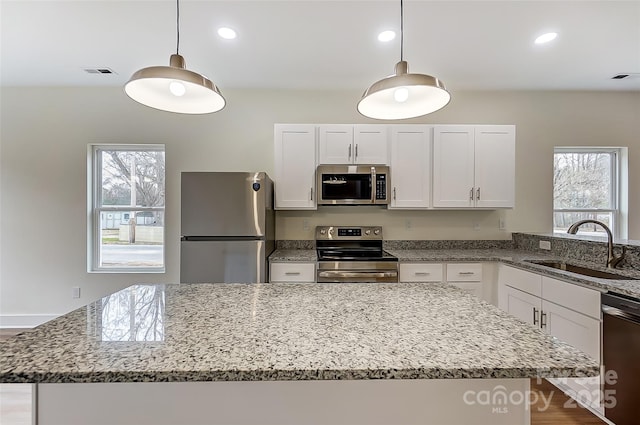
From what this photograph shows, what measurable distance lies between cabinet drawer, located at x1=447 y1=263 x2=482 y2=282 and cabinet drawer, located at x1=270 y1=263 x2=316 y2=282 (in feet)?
4.19

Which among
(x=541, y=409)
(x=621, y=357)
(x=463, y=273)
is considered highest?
(x=463, y=273)

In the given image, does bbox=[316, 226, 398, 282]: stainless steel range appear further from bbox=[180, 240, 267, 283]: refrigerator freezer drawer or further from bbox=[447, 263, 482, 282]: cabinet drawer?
bbox=[180, 240, 267, 283]: refrigerator freezer drawer

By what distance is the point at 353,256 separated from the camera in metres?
2.93

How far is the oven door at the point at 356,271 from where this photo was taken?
101 inches

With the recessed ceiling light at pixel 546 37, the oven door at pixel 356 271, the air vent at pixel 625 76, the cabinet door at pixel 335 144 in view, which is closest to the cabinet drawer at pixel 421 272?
the oven door at pixel 356 271

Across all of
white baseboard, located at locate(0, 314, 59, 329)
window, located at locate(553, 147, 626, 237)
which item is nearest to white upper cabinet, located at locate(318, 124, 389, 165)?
window, located at locate(553, 147, 626, 237)

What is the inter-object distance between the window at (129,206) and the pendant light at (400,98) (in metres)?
2.91

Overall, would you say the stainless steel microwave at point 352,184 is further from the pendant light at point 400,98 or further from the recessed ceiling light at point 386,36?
the pendant light at point 400,98

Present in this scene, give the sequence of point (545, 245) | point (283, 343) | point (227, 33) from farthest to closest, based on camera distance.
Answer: point (545, 245) < point (227, 33) < point (283, 343)

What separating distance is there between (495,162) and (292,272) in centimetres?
236

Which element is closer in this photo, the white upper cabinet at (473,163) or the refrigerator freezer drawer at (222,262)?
the refrigerator freezer drawer at (222,262)

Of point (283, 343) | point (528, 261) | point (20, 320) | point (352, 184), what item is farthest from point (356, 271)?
point (20, 320)

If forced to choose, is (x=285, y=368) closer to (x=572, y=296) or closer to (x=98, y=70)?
(x=572, y=296)

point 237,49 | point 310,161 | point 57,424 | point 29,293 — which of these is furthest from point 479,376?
point 29,293
